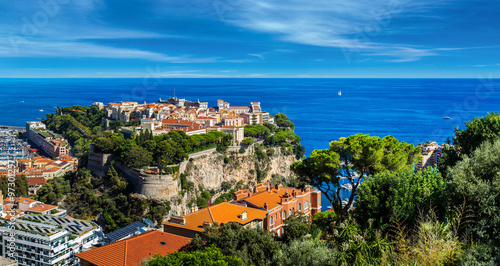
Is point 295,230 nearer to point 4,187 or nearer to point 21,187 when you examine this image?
point 4,187

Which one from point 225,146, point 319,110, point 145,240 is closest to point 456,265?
point 145,240

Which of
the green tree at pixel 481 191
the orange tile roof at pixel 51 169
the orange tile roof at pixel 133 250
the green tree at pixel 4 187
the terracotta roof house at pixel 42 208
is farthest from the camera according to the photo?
the orange tile roof at pixel 51 169

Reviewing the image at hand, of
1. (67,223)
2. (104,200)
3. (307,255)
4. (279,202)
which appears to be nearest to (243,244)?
(307,255)

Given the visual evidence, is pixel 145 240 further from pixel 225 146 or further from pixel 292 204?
pixel 225 146

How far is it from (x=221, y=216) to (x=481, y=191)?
9.64 m

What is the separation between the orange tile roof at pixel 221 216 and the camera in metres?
14.6

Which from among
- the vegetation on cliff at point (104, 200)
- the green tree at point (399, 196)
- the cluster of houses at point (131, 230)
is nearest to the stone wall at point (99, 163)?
the vegetation on cliff at point (104, 200)

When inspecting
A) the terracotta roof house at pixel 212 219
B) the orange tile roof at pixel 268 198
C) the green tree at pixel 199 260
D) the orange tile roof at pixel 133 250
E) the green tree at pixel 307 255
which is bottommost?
the orange tile roof at pixel 133 250

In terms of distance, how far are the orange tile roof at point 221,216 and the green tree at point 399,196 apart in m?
5.46

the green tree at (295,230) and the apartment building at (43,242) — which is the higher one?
the green tree at (295,230)

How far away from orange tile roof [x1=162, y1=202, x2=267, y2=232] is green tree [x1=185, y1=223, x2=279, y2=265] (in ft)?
11.9

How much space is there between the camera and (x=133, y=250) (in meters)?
12.2

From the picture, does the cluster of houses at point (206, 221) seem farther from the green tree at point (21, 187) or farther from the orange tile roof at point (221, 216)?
the green tree at point (21, 187)

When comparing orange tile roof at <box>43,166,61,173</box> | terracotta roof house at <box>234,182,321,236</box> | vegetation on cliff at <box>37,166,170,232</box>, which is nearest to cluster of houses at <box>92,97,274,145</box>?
orange tile roof at <box>43,166,61,173</box>
